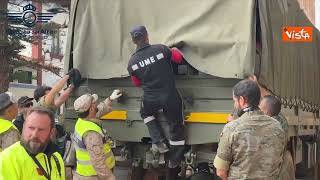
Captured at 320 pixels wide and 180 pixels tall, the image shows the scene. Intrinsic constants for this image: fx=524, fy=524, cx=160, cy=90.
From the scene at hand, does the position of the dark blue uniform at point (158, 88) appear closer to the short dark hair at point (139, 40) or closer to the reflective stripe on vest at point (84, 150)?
the short dark hair at point (139, 40)

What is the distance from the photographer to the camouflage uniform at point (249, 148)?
3768 millimetres

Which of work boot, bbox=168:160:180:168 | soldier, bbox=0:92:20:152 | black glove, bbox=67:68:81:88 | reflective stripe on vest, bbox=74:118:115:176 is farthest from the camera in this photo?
black glove, bbox=67:68:81:88

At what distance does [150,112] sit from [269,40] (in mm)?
1565

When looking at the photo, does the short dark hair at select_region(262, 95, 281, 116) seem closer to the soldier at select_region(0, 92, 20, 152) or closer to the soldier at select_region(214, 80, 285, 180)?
the soldier at select_region(214, 80, 285, 180)

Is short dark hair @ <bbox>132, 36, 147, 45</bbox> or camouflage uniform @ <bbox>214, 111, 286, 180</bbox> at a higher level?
short dark hair @ <bbox>132, 36, 147, 45</bbox>

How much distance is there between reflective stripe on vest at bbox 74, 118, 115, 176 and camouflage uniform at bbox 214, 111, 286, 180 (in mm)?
1774

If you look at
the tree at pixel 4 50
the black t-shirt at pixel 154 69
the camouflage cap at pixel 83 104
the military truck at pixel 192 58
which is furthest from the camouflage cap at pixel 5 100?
the tree at pixel 4 50

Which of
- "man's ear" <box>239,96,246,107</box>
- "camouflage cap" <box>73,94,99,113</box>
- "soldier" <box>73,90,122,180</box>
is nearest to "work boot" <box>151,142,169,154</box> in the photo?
"soldier" <box>73,90,122,180</box>

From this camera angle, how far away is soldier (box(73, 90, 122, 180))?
16.8ft

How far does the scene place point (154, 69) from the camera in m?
5.67

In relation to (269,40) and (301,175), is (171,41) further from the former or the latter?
(301,175)

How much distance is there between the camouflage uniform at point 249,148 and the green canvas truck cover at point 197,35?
69.2 inches

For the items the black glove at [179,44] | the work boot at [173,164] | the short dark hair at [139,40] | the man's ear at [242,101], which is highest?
the short dark hair at [139,40]

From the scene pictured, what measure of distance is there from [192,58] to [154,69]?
502 millimetres
